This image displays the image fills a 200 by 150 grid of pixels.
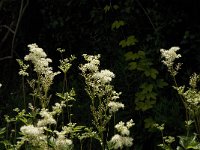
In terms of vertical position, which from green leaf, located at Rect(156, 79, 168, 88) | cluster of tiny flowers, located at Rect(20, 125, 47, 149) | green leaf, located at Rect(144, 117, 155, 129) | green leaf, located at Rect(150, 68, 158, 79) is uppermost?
green leaf, located at Rect(150, 68, 158, 79)

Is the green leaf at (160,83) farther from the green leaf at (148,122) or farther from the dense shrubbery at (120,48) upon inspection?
the green leaf at (148,122)

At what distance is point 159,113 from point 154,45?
682mm

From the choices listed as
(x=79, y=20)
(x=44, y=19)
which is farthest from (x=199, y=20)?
(x=44, y=19)

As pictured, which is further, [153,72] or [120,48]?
[120,48]

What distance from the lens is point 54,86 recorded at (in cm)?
487

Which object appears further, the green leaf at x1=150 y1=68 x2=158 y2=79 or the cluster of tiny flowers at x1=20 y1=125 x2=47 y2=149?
the green leaf at x1=150 y1=68 x2=158 y2=79

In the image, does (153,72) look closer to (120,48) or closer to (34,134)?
(120,48)

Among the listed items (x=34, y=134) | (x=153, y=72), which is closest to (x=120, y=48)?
(x=153, y=72)

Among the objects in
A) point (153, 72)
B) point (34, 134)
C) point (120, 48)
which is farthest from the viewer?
point (120, 48)

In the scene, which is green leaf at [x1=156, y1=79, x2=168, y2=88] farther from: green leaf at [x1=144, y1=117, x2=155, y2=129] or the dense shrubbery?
green leaf at [x1=144, y1=117, x2=155, y2=129]

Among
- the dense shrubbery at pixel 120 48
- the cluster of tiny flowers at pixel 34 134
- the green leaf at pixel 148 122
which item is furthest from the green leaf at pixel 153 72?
the cluster of tiny flowers at pixel 34 134

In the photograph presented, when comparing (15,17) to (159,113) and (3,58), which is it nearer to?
(3,58)

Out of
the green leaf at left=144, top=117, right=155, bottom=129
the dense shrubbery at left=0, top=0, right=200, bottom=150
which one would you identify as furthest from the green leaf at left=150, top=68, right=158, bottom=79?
the green leaf at left=144, top=117, right=155, bottom=129

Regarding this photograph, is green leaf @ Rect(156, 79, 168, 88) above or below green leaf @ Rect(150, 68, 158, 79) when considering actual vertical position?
below
